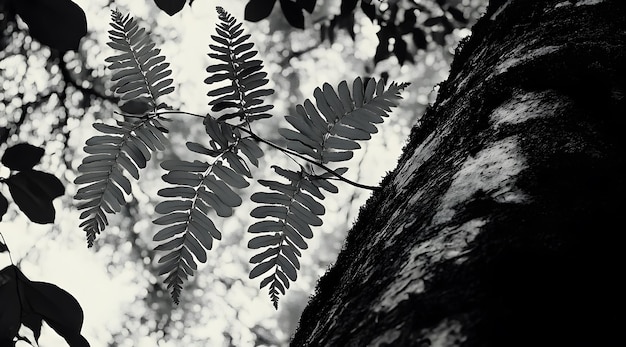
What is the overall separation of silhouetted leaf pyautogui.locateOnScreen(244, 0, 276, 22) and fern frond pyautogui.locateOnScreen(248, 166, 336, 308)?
646 millimetres

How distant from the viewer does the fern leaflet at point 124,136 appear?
0.81 metres

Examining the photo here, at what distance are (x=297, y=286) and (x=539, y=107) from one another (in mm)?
4493

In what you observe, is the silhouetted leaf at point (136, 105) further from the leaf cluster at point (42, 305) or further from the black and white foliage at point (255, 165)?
the leaf cluster at point (42, 305)

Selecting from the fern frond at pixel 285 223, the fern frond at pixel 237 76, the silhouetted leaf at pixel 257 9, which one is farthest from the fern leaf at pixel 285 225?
the silhouetted leaf at pixel 257 9

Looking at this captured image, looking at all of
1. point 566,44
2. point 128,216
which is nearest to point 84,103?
point 128,216

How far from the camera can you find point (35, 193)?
0.75 m

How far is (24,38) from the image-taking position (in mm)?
2967

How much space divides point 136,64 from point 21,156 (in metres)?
0.24

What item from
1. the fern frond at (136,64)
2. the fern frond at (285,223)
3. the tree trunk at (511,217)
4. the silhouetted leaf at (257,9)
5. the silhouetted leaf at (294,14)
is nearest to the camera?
the tree trunk at (511,217)

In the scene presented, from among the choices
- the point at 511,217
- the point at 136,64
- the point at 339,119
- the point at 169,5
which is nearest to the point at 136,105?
the point at 136,64

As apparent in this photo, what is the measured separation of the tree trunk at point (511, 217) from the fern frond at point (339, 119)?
3.2 inches

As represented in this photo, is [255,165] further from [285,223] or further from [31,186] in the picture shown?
[31,186]

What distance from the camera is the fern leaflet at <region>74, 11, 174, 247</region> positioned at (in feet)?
2.64

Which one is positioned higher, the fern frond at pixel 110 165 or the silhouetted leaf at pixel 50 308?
the fern frond at pixel 110 165
